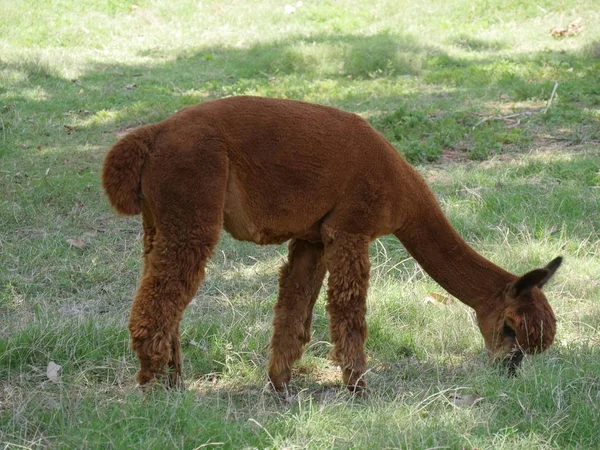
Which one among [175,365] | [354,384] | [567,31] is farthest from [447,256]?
[567,31]

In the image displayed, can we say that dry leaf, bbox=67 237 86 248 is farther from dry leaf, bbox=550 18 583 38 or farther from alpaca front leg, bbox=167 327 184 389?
dry leaf, bbox=550 18 583 38

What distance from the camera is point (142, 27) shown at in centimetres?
1977

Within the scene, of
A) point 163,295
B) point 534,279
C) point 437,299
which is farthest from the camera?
point 437,299

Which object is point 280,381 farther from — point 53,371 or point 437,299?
point 437,299

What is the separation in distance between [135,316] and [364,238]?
59.3 inches

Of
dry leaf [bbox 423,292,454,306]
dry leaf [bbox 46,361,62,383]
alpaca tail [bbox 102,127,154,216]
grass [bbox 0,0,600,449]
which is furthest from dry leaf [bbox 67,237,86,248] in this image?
dry leaf [bbox 423,292,454,306]

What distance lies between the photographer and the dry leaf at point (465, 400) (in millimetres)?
4934

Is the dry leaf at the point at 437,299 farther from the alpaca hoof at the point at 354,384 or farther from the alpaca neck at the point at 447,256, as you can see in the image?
the alpaca hoof at the point at 354,384

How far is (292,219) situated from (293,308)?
75 cm

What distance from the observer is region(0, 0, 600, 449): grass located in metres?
4.59

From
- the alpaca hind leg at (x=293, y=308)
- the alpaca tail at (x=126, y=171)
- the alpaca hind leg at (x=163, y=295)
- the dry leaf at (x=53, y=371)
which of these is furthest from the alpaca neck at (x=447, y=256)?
the dry leaf at (x=53, y=371)

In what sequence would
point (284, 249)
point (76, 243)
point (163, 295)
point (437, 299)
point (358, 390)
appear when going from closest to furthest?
1. point (163, 295)
2. point (358, 390)
3. point (437, 299)
4. point (76, 243)
5. point (284, 249)

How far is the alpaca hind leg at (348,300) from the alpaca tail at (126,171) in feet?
4.13

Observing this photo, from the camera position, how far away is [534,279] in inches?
208
